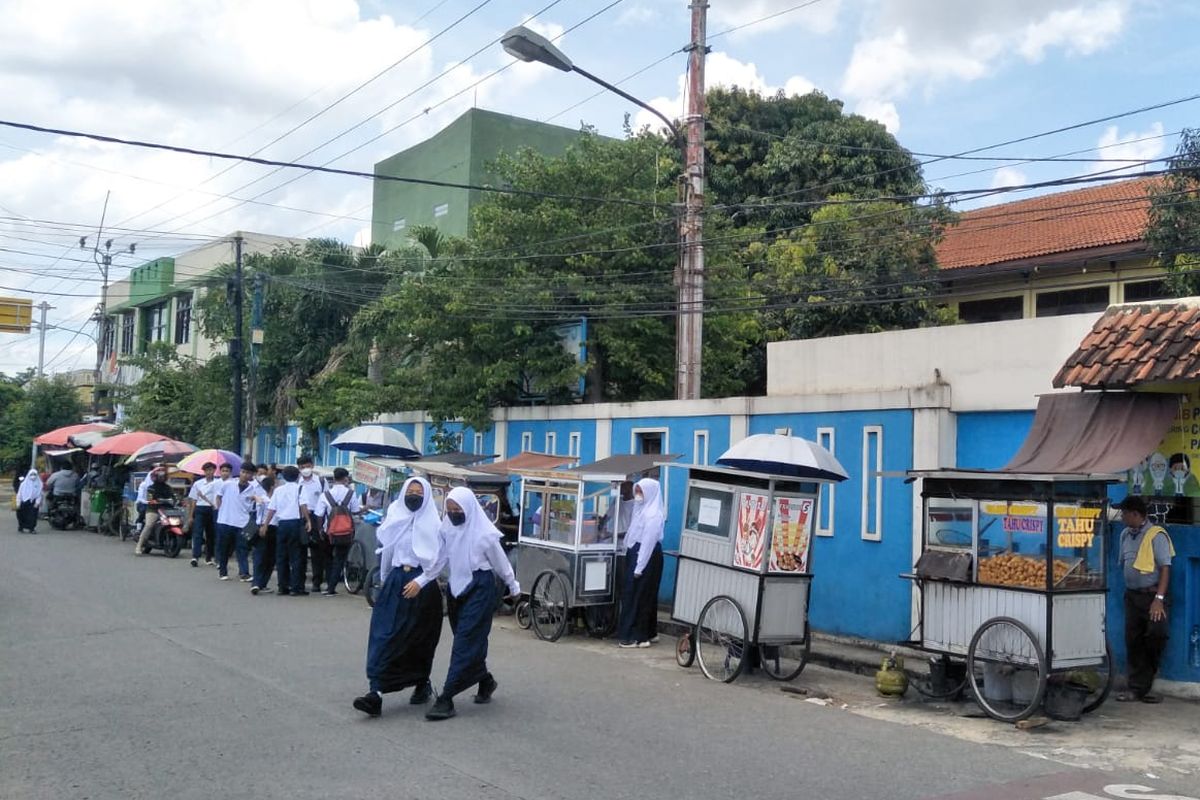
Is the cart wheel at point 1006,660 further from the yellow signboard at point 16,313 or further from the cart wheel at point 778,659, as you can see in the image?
the yellow signboard at point 16,313

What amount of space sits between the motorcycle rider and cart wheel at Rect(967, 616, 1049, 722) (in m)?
16.7

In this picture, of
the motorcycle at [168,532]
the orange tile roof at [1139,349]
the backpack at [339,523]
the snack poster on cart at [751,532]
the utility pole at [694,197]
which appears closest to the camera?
the orange tile roof at [1139,349]

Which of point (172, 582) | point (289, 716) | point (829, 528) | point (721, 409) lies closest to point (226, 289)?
point (172, 582)

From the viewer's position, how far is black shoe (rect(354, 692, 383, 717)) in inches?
311

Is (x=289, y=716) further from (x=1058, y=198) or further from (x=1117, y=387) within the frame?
(x=1058, y=198)

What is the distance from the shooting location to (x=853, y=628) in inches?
489

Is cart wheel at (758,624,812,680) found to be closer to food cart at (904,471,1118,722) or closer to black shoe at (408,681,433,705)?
food cart at (904,471,1118,722)

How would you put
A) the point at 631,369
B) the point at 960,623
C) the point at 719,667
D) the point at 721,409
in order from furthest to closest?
the point at 631,369
the point at 721,409
the point at 719,667
the point at 960,623

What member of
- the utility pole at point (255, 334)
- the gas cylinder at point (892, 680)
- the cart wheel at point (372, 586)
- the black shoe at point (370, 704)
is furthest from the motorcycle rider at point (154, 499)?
the gas cylinder at point (892, 680)

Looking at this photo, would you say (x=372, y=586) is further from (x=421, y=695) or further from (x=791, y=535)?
(x=791, y=535)

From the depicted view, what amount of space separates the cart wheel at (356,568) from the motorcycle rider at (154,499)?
21.6 ft

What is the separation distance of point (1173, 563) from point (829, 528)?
13.0 feet

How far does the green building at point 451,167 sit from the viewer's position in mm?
31656

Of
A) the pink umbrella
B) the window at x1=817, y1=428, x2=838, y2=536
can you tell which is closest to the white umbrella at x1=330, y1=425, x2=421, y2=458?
the pink umbrella
